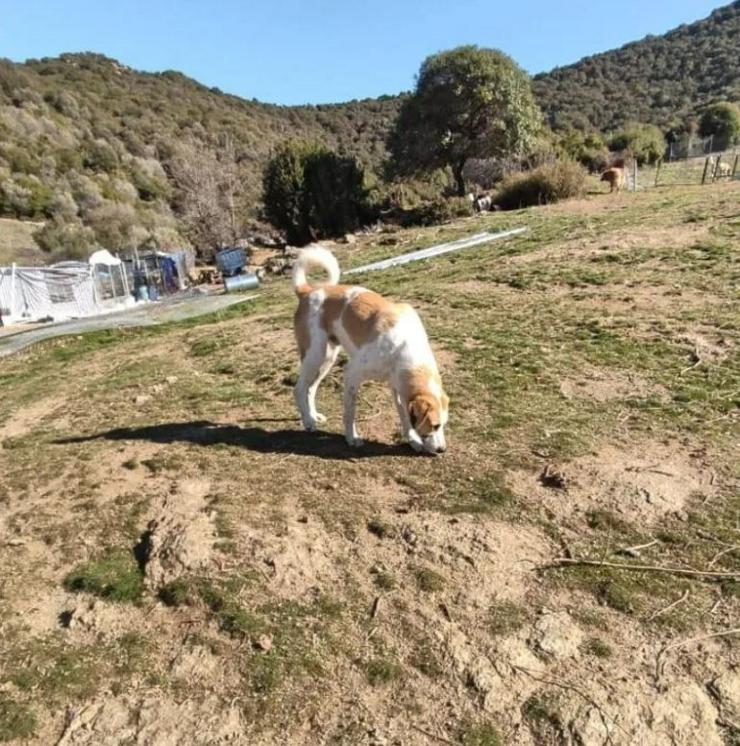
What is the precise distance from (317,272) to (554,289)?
9301 millimetres

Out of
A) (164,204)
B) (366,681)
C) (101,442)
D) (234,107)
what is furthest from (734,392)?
(234,107)

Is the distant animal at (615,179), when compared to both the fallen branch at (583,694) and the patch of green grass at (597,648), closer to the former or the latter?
the patch of green grass at (597,648)

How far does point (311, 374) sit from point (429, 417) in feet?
4.99

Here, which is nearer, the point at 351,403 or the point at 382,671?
the point at 382,671

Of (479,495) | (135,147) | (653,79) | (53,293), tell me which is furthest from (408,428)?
(653,79)

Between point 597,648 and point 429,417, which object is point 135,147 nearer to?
point 429,417

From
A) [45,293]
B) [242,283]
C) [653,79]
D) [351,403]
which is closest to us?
[351,403]

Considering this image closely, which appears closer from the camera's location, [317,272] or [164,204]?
[317,272]

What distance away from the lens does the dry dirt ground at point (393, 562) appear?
265 cm

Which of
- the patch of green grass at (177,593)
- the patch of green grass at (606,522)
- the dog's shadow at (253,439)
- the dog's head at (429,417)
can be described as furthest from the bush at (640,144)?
the patch of green grass at (177,593)

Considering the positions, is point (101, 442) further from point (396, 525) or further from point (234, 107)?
point (234, 107)

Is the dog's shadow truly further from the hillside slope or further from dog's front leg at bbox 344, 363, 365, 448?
the hillside slope

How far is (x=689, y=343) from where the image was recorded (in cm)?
686

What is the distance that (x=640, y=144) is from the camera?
45094 mm
